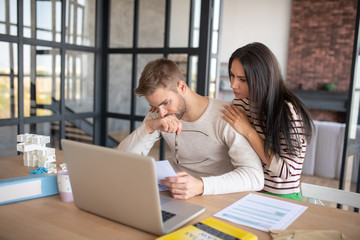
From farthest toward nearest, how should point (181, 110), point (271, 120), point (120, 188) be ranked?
point (181, 110) < point (271, 120) < point (120, 188)

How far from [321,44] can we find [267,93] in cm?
727

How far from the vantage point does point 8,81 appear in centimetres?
244

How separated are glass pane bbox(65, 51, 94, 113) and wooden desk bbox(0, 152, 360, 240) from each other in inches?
72.8

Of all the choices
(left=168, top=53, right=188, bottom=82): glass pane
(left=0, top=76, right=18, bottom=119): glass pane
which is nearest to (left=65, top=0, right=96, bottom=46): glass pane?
(left=0, top=76, right=18, bottom=119): glass pane

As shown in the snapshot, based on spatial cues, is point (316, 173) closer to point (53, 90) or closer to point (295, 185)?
point (295, 185)

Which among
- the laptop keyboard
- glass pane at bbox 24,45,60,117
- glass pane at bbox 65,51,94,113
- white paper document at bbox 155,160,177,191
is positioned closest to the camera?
the laptop keyboard

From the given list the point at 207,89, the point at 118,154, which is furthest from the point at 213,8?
the point at 118,154

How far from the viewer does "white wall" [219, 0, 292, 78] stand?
8.52 metres

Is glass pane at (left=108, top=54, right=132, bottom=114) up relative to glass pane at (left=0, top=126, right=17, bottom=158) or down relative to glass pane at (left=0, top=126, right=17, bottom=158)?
up

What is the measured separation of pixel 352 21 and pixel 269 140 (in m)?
7.46

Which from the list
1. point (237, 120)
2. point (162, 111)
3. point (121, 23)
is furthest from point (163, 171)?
point (121, 23)

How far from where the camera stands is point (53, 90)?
281cm

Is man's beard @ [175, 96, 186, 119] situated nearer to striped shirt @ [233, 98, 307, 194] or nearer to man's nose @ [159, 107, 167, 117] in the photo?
man's nose @ [159, 107, 167, 117]

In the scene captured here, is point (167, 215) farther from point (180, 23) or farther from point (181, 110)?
point (180, 23)
